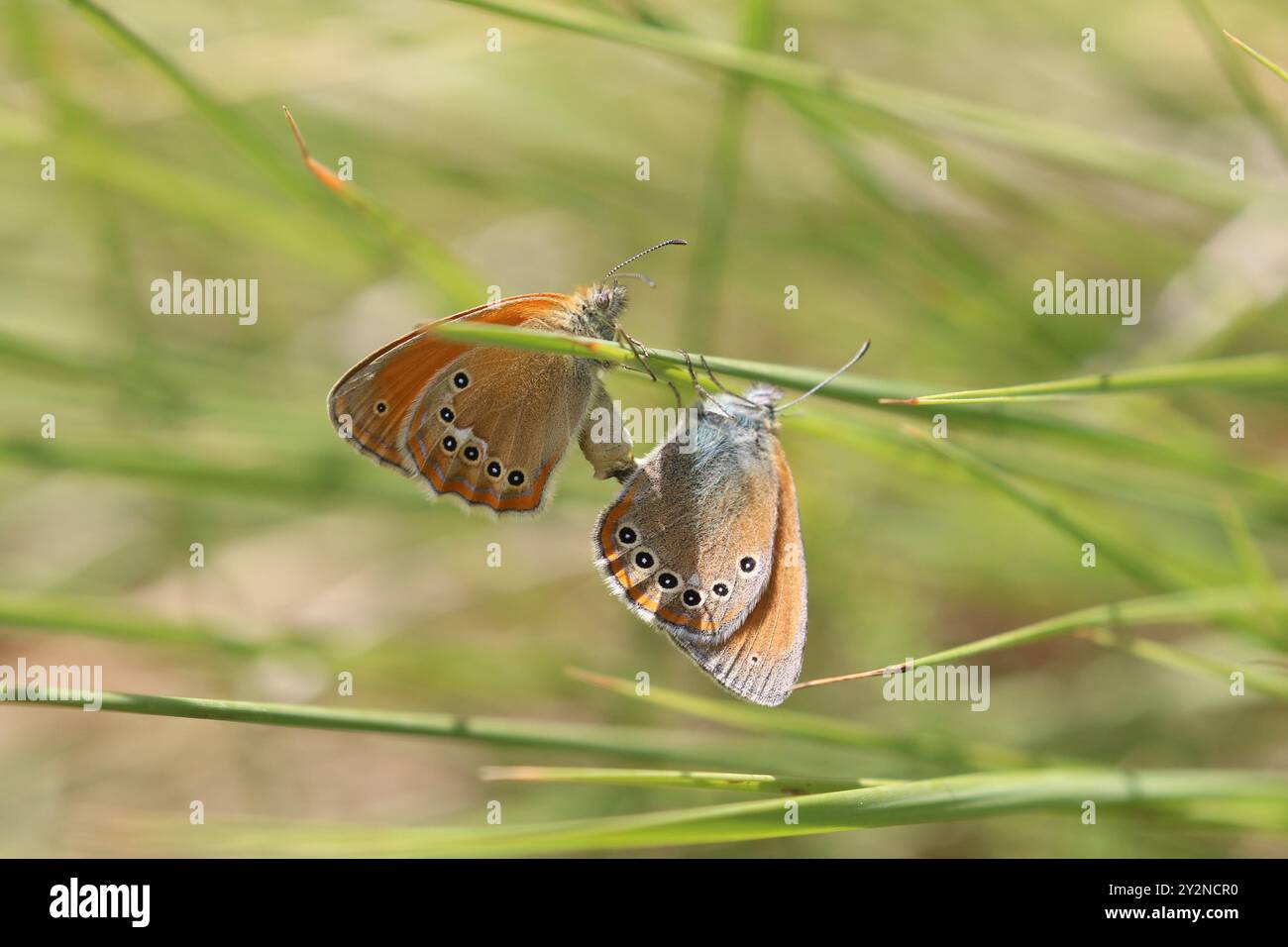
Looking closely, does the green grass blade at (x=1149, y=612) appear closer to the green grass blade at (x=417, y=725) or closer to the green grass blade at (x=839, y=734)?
the green grass blade at (x=839, y=734)

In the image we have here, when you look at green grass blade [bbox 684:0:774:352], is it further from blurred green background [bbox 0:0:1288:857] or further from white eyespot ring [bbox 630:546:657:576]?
white eyespot ring [bbox 630:546:657:576]

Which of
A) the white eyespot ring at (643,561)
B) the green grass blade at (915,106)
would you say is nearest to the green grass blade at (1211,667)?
the white eyespot ring at (643,561)

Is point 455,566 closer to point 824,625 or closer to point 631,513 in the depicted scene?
point 824,625

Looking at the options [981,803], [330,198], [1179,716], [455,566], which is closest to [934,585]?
[1179,716]

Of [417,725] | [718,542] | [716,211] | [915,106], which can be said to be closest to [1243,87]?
[915,106]

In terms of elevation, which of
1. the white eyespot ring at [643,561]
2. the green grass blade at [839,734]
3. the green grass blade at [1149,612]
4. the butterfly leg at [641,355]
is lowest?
the green grass blade at [839,734]

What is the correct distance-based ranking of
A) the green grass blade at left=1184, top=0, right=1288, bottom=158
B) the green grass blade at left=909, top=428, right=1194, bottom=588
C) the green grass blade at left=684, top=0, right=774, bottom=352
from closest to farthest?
the green grass blade at left=909, top=428, right=1194, bottom=588 < the green grass blade at left=1184, top=0, right=1288, bottom=158 < the green grass blade at left=684, top=0, right=774, bottom=352

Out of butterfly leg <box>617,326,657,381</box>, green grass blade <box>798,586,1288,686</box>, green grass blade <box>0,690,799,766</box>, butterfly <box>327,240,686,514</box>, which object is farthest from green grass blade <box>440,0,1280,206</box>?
green grass blade <box>0,690,799,766</box>
